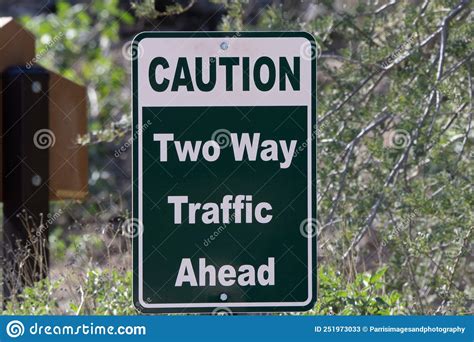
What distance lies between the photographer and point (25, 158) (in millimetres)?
5223

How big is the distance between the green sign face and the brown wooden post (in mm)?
2255

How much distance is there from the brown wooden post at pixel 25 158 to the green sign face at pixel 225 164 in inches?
88.8

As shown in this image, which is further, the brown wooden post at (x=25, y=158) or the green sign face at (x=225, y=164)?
the brown wooden post at (x=25, y=158)

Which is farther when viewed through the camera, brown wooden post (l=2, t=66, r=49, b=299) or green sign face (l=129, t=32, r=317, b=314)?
brown wooden post (l=2, t=66, r=49, b=299)

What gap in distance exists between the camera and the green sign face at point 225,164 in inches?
119

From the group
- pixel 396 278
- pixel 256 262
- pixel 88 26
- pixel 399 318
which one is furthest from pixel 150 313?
pixel 88 26

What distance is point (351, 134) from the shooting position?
548 centimetres

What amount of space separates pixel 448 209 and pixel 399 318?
2.12 meters

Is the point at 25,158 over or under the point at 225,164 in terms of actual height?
over

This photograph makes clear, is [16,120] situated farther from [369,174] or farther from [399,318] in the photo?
[399,318]

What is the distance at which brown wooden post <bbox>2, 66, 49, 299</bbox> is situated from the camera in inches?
205

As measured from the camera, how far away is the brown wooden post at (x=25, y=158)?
5219mm

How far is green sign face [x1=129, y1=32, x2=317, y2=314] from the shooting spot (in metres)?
3.03

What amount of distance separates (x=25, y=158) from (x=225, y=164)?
2396 mm
